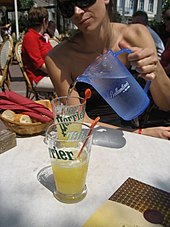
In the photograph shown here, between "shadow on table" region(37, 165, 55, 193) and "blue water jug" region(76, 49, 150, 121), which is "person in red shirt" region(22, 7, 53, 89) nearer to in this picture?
"blue water jug" region(76, 49, 150, 121)

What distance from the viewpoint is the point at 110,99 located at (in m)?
0.98

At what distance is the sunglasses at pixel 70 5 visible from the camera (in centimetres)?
125

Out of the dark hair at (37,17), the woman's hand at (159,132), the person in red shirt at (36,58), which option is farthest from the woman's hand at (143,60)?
the dark hair at (37,17)

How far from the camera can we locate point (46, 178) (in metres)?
0.82

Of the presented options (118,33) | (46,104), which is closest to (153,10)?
(118,33)

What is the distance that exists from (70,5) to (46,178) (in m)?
0.82

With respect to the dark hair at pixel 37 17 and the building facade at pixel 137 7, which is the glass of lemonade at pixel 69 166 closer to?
the dark hair at pixel 37 17

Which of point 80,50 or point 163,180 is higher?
point 80,50

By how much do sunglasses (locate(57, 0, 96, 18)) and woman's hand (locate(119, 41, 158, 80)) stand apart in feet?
1.12

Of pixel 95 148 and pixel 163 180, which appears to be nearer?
pixel 163 180

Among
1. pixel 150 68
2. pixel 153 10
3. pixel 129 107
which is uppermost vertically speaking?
pixel 150 68

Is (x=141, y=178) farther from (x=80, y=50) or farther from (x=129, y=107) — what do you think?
(x=80, y=50)

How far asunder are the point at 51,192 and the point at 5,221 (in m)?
0.14

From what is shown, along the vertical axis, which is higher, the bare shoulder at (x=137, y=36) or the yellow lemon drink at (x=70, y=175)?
the bare shoulder at (x=137, y=36)
